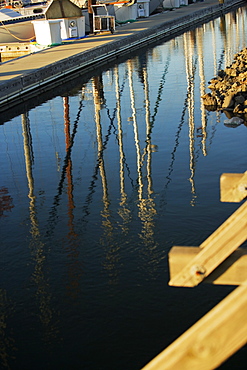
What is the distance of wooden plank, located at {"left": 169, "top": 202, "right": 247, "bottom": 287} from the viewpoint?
2.47 meters

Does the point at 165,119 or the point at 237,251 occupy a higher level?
the point at 237,251

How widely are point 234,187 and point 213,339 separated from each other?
0.76m

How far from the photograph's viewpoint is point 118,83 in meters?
18.8

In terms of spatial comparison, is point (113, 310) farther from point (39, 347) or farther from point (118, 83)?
point (118, 83)

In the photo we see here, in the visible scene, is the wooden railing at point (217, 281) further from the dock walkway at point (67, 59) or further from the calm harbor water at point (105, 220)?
the dock walkway at point (67, 59)

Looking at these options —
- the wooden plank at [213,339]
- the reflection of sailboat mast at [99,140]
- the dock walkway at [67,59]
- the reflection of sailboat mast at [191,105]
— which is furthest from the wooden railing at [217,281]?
the dock walkway at [67,59]

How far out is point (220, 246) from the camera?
247cm

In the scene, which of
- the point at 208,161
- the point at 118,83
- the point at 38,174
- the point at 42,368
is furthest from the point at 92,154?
the point at 118,83

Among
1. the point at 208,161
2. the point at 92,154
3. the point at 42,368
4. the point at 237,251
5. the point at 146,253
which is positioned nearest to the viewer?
the point at 237,251

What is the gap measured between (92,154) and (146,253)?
15.0 ft

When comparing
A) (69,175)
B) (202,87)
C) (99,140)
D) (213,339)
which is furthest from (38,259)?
(202,87)

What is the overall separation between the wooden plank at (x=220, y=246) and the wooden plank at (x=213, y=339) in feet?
0.66

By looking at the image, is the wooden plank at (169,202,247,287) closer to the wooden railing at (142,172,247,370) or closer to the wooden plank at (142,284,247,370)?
the wooden railing at (142,172,247,370)

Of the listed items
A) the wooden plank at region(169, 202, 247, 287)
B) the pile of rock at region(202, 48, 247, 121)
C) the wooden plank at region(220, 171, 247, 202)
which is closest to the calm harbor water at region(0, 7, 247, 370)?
the pile of rock at region(202, 48, 247, 121)
